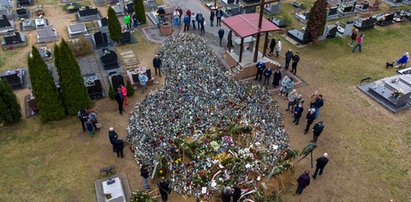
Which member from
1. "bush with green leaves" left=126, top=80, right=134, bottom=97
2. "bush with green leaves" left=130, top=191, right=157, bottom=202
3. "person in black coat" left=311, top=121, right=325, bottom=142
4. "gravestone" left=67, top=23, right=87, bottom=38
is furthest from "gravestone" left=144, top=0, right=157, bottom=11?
"bush with green leaves" left=130, top=191, right=157, bottom=202

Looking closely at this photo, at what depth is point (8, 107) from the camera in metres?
15.6

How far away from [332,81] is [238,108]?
678 cm

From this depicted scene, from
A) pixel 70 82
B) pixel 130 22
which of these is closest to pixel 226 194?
pixel 70 82

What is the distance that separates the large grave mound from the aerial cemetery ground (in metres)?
0.70

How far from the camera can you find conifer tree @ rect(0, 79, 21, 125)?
1516 centimetres

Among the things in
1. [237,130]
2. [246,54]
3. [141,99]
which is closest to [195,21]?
[246,54]

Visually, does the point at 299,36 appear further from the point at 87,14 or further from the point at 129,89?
the point at 87,14

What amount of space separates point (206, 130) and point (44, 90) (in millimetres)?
7767

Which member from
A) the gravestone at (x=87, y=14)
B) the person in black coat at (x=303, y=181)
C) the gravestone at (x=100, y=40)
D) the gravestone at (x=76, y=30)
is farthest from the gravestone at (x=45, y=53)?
the person in black coat at (x=303, y=181)

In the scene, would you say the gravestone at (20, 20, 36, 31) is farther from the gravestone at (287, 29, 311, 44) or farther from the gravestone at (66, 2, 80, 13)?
the gravestone at (287, 29, 311, 44)

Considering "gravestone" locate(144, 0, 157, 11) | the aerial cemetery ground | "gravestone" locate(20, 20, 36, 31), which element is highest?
"gravestone" locate(144, 0, 157, 11)

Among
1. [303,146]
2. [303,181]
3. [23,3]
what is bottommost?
[303,146]

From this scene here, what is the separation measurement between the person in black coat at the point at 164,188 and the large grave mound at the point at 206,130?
2.06 feet

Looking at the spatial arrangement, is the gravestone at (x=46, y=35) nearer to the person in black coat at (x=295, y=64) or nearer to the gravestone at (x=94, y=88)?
the gravestone at (x=94, y=88)
